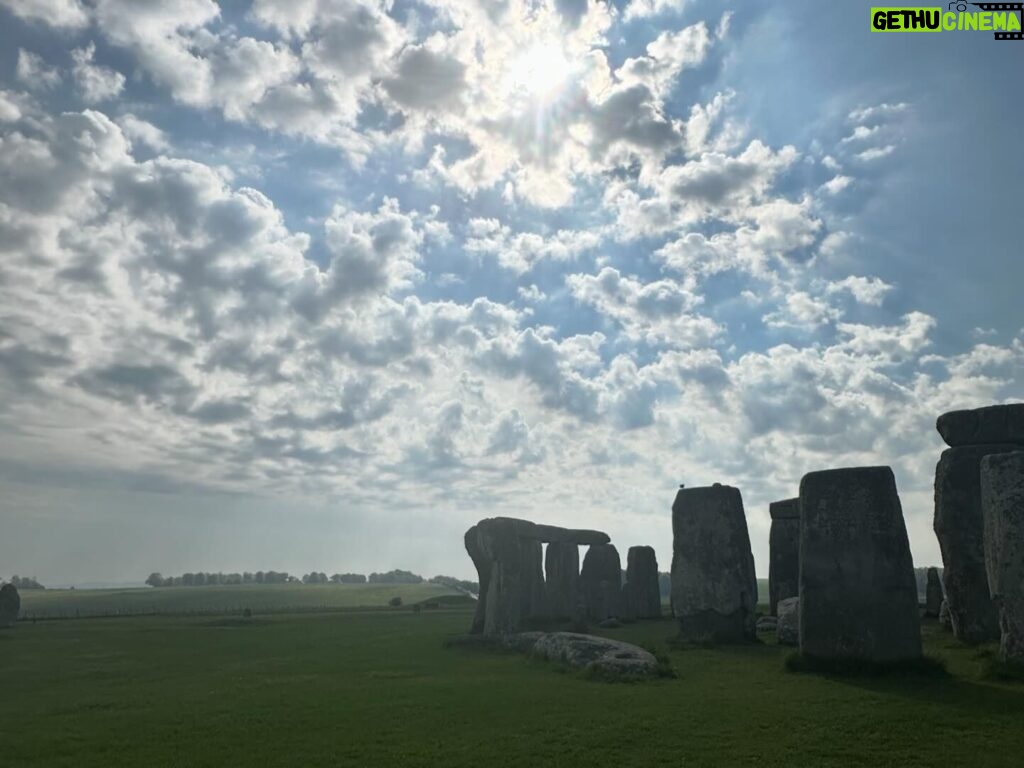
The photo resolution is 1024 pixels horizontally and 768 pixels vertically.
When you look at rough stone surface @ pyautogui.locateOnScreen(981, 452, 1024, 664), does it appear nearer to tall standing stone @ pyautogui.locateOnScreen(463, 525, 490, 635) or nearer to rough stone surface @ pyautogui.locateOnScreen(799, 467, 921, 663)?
rough stone surface @ pyautogui.locateOnScreen(799, 467, 921, 663)

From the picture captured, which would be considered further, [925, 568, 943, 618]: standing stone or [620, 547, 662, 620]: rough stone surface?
[620, 547, 662, 620]: rough stone surface

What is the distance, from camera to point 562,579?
120 ft

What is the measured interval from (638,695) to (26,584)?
158958mm

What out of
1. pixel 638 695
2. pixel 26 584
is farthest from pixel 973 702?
pixel 26 584

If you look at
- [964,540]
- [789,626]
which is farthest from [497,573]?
[964,540]

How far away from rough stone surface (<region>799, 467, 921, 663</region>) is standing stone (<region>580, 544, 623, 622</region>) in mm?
20729

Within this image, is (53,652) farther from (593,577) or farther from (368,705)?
(593,577)

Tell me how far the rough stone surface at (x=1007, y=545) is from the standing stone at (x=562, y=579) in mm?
22541

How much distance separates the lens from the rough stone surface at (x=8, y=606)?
37619 mm

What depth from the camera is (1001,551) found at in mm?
14367

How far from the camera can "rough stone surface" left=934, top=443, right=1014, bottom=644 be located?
18.8 meters

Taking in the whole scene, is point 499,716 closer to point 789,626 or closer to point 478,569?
point 789,626

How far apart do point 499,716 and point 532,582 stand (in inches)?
886

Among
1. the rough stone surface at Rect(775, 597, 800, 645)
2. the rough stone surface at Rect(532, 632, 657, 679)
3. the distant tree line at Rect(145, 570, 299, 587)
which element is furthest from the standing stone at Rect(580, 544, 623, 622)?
the distant tree line at Rect(145, 570, 299, 587)
